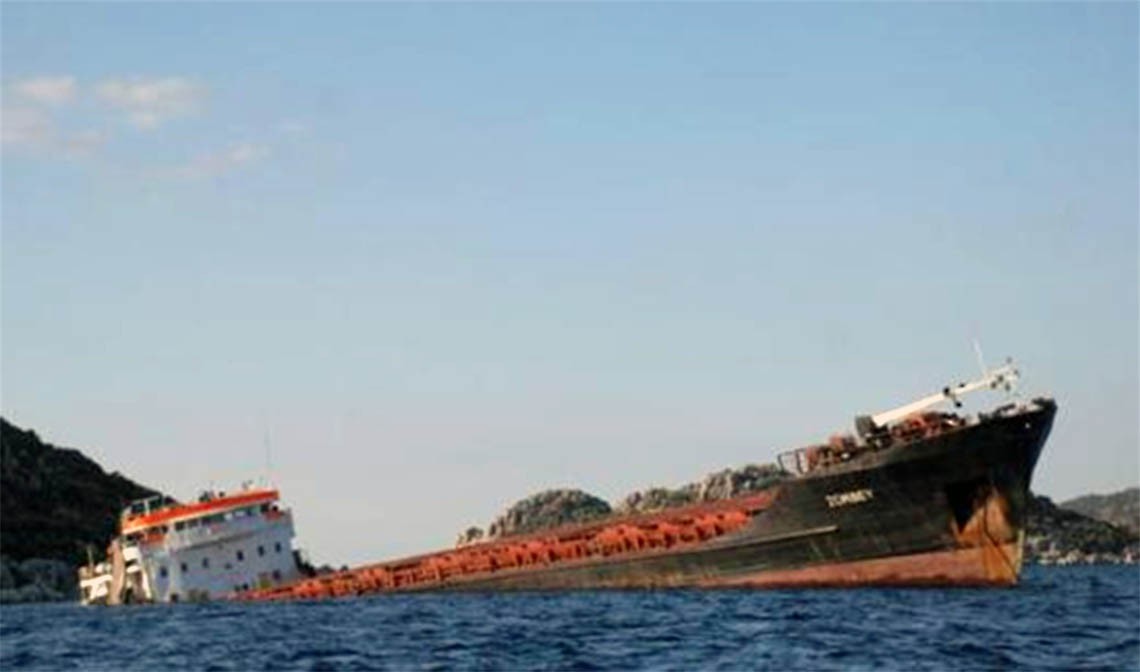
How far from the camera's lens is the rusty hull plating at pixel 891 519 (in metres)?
45.0

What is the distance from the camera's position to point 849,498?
153ft

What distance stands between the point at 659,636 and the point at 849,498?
15.9 meters

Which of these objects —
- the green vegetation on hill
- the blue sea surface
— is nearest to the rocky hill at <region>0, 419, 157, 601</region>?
the green vegetation on hill

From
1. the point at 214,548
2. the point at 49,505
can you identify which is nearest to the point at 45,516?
the point at 49,505

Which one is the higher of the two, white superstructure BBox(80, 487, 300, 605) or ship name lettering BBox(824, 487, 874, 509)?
white superstructure BBox(80, 487, 300, 605)

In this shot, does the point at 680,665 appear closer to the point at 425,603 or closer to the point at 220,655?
the point at 220,655

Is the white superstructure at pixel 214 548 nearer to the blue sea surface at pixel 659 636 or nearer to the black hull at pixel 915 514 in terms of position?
the blue sea surface at pixel 659 636

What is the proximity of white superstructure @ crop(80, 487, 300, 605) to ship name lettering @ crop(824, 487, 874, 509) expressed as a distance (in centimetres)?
3676

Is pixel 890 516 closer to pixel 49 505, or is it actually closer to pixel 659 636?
pixel 659 636

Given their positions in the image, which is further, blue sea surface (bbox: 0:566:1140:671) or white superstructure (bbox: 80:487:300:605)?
white superstructure (bbox: 80:487:300:605)

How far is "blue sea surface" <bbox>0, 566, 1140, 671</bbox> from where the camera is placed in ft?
89.6

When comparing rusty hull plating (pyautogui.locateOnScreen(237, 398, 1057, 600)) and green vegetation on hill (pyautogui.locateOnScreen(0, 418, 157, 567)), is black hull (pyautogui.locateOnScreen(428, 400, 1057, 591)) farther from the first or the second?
green vegetation on hill (pyautogui.locateOnScreen(0, 418, 157, 567))

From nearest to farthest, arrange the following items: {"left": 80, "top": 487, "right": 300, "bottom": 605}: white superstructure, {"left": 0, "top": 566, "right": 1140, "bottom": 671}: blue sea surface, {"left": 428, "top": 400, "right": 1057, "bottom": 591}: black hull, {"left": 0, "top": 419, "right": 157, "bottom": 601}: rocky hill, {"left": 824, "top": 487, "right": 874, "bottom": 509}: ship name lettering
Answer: {"left": 0, "top": 566, "right": 1140, "bottom": 671}: blue sea surface
{"left": 428, "top": 400, "right": 1057, "bottom": 591}: black hull
{"left": 824, "top": 487, "right": 874, "bottom": 509}: ship name lettering
{"left": 80, "top": 487, "right": 300, "bottom": 605}: white superstructure
{"left": 0, "top": 419, "right": 157, "bottom": 601}: rocky hill

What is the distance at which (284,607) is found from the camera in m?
60.8
